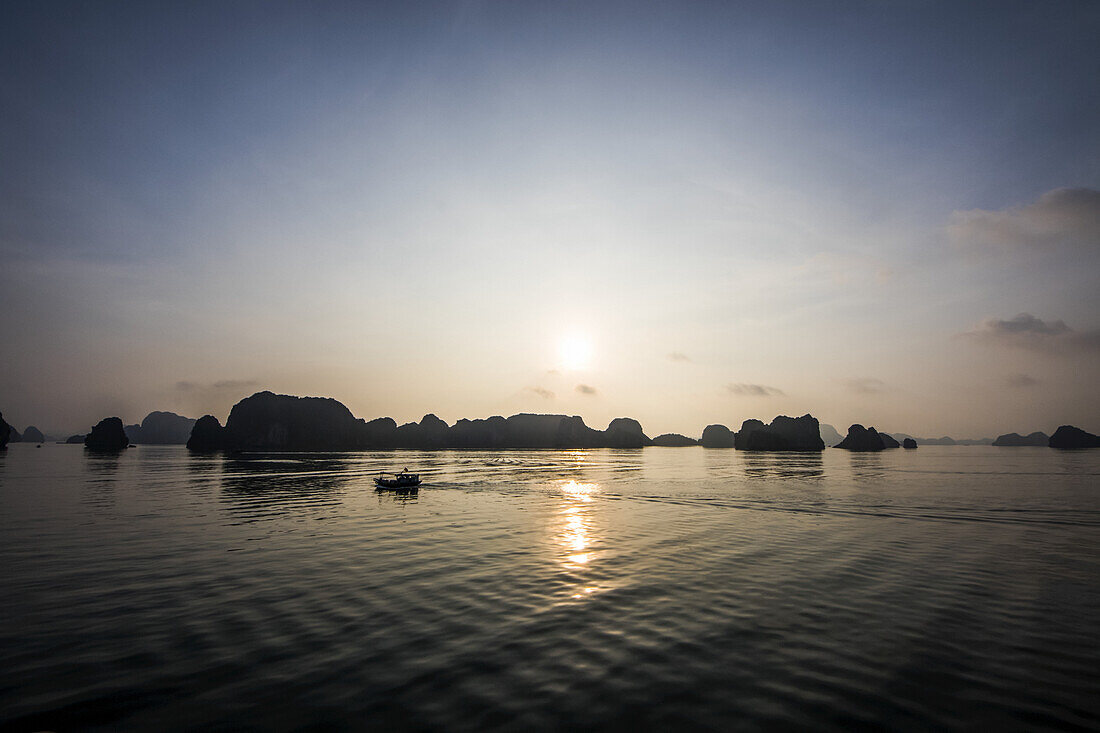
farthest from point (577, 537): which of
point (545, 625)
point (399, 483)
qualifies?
point (399, 483)

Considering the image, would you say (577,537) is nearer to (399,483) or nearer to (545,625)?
(545,625)

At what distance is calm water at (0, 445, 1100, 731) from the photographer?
11266 mm

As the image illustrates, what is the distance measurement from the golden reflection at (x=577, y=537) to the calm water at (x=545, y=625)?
352 mm

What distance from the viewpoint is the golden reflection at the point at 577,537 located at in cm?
2216

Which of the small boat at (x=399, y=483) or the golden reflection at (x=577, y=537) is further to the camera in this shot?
the small boat at (x=399, y=483)

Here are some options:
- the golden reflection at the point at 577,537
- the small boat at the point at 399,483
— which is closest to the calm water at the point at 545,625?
the golden reflection at the point at 577,537

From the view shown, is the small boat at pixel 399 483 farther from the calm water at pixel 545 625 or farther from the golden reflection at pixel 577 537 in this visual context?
the calm water at pixel 545 625

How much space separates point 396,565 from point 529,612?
10520mm

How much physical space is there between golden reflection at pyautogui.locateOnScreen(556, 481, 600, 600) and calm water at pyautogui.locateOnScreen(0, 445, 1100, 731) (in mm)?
352

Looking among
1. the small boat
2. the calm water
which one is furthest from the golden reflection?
the small boat

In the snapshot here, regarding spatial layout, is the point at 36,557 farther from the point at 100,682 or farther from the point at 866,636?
the point at 866,636

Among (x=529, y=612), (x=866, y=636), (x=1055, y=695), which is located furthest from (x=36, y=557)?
(x=1055, y=695)

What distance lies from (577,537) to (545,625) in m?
17.9

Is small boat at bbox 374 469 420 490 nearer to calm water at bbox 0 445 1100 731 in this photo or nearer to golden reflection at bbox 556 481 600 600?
golden reflection at bbox 556 481 600 600
